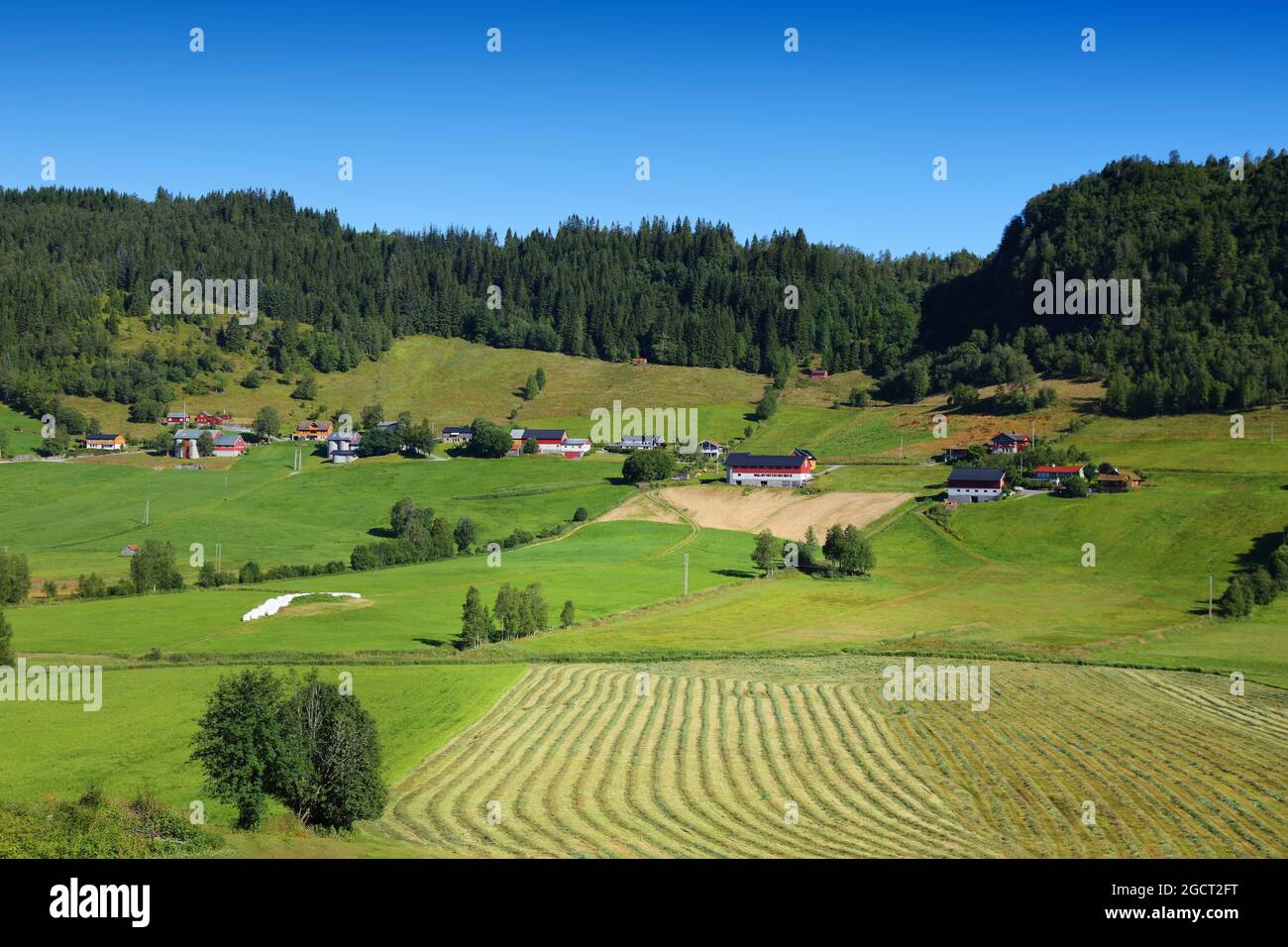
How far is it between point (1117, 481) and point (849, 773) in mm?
87557

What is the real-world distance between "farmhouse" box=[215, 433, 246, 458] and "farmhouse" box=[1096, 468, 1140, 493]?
387ft

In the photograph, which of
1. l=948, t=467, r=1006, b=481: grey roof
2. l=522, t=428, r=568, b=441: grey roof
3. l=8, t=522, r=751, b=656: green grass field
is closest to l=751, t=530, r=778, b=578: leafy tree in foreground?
l=8, t=522, r=751, b=656: green grass field

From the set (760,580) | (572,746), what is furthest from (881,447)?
(572,746)

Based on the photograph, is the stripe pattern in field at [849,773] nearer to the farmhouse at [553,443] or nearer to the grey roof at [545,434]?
the farmhouse at [553,443]

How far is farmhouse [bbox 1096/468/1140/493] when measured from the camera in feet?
391

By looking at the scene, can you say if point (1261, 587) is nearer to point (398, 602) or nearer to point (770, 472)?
point (770, 472)

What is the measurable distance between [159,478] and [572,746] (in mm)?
118382

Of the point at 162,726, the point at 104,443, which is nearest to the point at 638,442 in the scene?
the point at 104,443

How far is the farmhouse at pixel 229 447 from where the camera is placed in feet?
550

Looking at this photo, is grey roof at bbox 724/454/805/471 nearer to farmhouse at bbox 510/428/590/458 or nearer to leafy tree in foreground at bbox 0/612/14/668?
farmhouse at bbox 510/428/590/458

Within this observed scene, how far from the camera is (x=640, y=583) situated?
314 feet

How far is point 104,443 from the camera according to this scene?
170250 mm

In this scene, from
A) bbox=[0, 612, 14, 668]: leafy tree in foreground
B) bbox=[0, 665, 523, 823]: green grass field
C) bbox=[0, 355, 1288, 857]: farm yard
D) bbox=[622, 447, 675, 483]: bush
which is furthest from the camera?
bbox=[622, 447, 675, 483]: bush

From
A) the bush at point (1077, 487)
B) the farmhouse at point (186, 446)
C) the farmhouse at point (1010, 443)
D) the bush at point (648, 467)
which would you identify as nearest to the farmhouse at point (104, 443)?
the farmhouse at point (186, 446)
